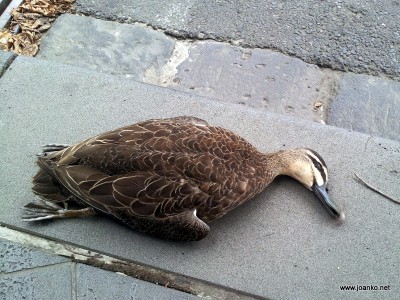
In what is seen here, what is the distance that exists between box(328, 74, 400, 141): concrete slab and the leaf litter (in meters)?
2.71

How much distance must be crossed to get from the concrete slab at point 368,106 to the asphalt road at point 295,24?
151 mm

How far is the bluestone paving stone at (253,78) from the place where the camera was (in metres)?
3.88

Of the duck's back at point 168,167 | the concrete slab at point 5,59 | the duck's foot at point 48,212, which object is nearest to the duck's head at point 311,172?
the duck's back at point 168,167

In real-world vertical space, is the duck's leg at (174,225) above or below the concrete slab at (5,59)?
below

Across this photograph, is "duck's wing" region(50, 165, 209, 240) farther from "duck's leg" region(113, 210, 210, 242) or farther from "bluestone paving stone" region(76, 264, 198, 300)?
"bluestone paving stone" region(76, 264, 198, 300)

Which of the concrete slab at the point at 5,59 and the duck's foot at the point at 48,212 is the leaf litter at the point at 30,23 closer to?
the concrete slab at the point at 5,59

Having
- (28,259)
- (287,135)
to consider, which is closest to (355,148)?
(287,135)

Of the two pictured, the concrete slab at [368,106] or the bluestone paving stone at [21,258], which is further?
the concrete slab at [368,106]

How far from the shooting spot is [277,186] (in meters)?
3.39

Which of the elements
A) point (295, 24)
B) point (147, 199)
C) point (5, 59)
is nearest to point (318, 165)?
point (147, 199)

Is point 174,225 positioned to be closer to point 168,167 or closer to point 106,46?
point 168,167

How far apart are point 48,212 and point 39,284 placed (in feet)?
1.54

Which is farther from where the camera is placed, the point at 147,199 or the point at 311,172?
the point at 311,172

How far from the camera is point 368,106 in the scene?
12.6 feet
